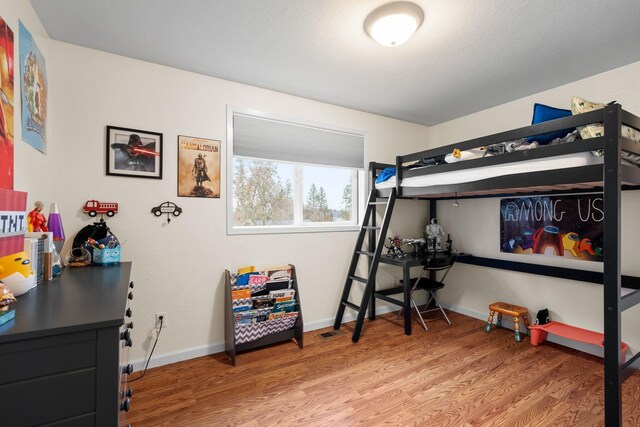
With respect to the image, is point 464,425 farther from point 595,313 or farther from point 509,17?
point 509,17

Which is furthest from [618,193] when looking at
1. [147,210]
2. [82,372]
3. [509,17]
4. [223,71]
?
[147,210]

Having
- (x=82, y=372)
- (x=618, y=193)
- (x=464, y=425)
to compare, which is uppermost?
(x=618, y=193)

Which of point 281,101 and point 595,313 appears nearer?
point 595,313

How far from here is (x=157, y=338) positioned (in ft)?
Result: 7.79

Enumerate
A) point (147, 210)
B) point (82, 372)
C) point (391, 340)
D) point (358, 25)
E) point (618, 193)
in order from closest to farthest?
point (82, 372) → point (618, 193) → point (358, 25) → point (147, 210) → point (391, 340)

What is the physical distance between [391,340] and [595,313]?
173 cm

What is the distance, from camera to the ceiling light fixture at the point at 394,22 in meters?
1.68

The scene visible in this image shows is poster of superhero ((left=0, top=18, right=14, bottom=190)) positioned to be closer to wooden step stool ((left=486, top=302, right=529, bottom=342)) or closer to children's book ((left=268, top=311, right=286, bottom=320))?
children's book ((left=268, top=311, right=286, bottom=320))

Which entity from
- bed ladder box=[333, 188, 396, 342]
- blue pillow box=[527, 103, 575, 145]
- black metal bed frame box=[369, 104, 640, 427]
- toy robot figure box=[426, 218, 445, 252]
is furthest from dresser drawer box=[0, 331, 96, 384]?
toy robot figure box=[426, 218, 445, 252]

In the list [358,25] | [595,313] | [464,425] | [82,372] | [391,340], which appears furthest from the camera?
[391,340]

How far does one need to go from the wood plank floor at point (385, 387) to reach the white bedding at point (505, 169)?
4.82 feet

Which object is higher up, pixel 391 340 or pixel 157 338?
pixel 157 338

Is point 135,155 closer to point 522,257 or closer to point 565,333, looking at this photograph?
point 522,257

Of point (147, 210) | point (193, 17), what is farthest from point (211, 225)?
point (193, 17)
